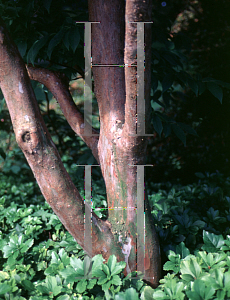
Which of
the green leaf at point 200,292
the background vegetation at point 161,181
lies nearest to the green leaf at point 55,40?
the background vegetation at point 161,181

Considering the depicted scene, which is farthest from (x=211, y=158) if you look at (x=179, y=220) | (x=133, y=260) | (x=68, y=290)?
(x=68, y=290)

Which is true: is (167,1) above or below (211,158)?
above

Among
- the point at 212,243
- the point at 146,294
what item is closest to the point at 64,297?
the point at 146,294

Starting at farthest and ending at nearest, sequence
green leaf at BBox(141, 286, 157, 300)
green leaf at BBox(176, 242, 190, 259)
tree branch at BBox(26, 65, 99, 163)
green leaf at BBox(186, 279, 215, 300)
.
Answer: tree branch at BBox(26, 65, 99, 163), green leaf at BBox(176, 242, 190, 259), green leaf at BBox(141, 286, 157, 300), green leaf at BBox(186, 279, 215, 300)

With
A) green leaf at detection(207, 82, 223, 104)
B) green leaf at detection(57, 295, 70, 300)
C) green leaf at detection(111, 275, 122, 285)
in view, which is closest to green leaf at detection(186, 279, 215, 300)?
green leaf at detection(111, 275, 122, 285)

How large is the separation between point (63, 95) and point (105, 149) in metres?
0.55

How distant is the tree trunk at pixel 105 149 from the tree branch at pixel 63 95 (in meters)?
0.27

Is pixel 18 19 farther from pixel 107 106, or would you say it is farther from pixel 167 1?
pixel 167 1

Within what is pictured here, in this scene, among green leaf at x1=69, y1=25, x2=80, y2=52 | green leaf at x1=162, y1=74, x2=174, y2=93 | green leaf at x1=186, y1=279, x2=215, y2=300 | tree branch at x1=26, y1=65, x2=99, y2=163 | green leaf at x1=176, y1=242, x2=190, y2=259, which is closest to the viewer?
green leaf at x1=186, y1=279, x2=215, y2=300

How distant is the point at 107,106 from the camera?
1.39 m

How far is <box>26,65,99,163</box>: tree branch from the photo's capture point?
1679 mm

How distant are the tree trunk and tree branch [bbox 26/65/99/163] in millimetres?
266

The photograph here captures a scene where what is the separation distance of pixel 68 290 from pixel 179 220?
2.76 feet

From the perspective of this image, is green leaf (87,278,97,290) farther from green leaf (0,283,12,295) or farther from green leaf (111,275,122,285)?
green leaf (0,283,12,295)
